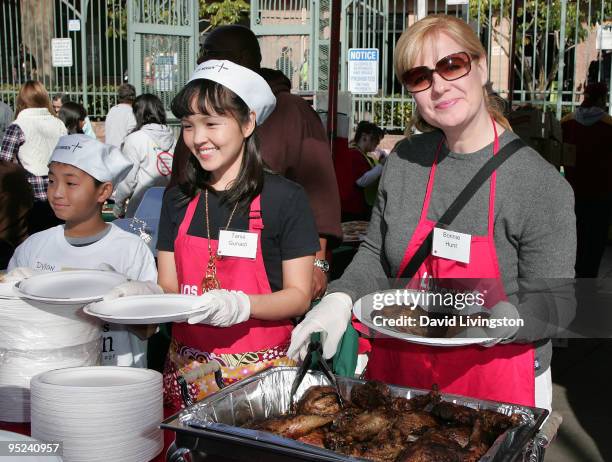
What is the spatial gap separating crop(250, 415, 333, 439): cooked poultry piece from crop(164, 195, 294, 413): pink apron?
0.57 meters

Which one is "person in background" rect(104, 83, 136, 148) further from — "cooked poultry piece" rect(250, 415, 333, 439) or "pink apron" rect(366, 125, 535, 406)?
"cooked poultry piece" rect(250, 415, 333, 439)

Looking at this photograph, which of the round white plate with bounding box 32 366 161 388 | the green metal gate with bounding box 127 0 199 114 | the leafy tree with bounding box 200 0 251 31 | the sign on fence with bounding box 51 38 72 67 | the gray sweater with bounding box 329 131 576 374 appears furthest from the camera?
the leafy tree with bounding box 200 0 251 31

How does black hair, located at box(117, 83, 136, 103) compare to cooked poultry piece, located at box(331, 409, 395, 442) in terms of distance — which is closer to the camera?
cooked poultry piece, located at box(331, 409, 395, 442)

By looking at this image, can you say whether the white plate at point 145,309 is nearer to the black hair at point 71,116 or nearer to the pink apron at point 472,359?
the pink apron at point 472,359

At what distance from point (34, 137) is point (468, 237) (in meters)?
5.72

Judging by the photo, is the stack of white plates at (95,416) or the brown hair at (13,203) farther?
the brown hair at (13,203)

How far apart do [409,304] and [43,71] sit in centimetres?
1191

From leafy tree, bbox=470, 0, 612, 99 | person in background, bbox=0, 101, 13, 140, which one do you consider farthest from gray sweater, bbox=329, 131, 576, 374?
person in background, bbox=0, 101, 13, 140

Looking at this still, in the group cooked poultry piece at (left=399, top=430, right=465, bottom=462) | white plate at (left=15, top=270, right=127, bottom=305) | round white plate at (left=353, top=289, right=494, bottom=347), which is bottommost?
cooked poultry piece at (left=399, top=430, right=465, bottom=462)

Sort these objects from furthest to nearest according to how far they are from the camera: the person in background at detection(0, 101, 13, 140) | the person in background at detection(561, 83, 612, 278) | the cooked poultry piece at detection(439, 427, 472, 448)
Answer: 1. the person in background at detection(0, 101, 13, 140)
2. the person in background at detection(561, 83, 612, 278)
3. the cooked poultry piece at detection(439, 427, 472, 448)

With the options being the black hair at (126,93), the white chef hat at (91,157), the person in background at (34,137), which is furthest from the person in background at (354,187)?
the white chef hat at (91,157)

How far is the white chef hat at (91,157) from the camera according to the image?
255cm

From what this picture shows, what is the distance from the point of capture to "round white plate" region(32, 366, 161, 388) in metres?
1.61

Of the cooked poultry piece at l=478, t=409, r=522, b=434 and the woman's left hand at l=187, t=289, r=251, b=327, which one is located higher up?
the woman's left hand at l=187, t=289, r=251, b=327
